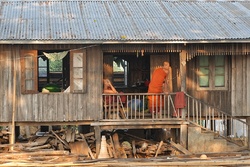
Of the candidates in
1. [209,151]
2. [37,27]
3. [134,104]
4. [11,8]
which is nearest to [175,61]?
[134,104]

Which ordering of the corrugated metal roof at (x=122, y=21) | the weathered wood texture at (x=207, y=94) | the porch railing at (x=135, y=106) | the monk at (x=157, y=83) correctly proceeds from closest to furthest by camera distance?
1. the corrugated metal roof at (x=122, y=21)
2. the porch railing at (x=135, y=106)
3. the monk at (x=157, y=83)
4. the weathered wood texture at (x=207, y=94)

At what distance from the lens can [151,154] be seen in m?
17.9

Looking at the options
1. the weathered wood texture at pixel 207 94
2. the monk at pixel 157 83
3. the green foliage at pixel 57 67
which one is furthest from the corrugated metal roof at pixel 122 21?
the green foliage at pixel 57 67

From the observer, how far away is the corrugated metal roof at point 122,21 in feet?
55.0

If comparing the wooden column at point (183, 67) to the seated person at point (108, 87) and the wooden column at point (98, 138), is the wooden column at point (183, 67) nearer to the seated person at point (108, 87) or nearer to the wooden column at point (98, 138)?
the seated person at point (108, 87)

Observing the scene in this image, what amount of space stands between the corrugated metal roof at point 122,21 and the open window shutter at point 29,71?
0.77 metres

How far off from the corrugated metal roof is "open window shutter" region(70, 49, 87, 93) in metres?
0.83

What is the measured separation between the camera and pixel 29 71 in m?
17.1

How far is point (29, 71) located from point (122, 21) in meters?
3.85

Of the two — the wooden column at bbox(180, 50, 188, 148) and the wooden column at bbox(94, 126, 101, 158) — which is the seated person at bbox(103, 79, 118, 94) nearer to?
the wooden column at bbox(94, 126, 101, 158)

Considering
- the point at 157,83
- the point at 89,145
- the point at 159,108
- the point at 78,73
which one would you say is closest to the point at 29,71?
the point at 78,73

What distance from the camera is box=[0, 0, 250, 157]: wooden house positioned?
17.0 meters

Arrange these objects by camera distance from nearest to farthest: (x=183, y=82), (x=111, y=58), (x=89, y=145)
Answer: (x=183, y=82) < (x=89, y=145) < (x=111, y=58)

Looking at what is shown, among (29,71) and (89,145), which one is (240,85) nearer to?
(89,145)
